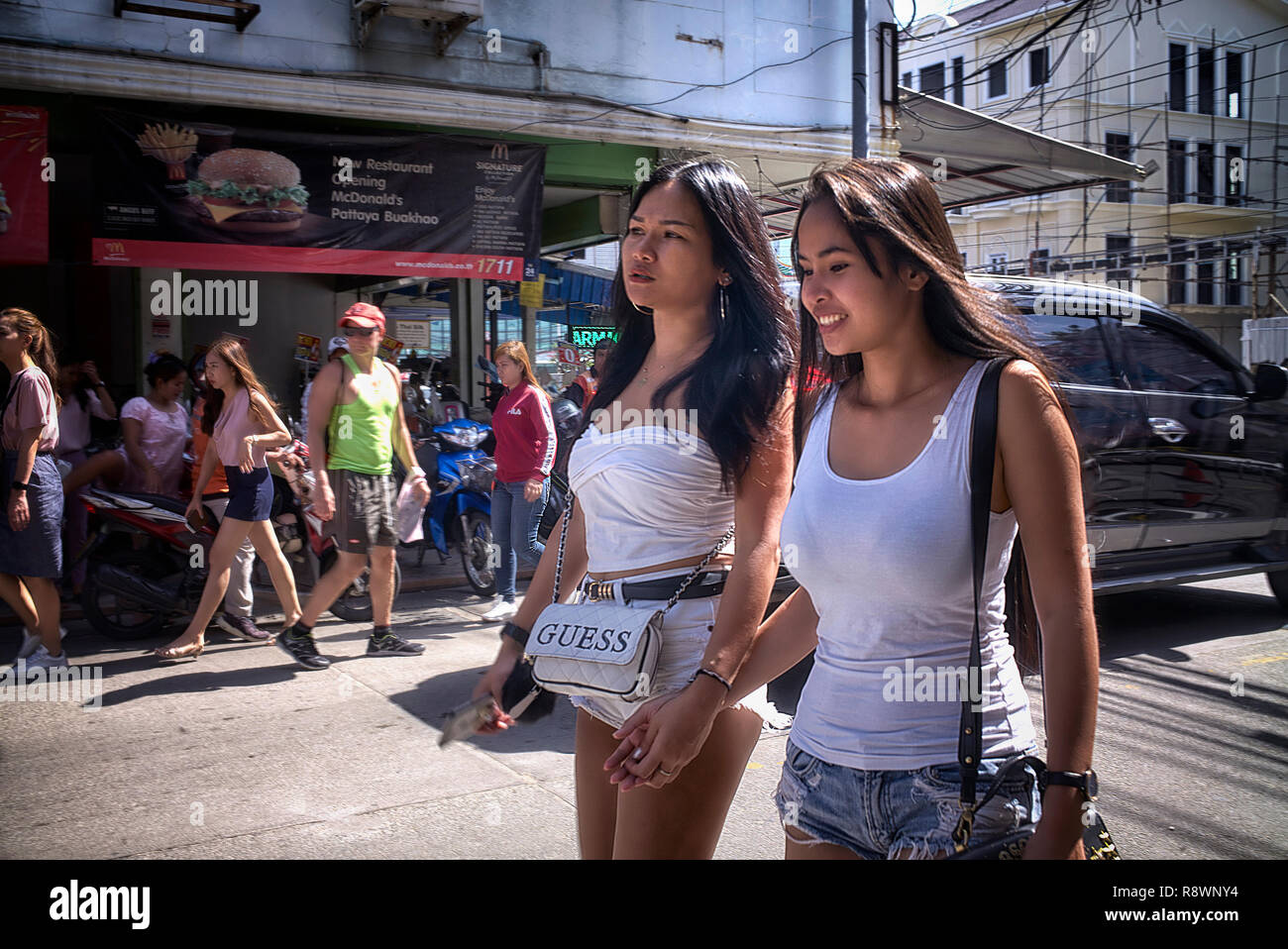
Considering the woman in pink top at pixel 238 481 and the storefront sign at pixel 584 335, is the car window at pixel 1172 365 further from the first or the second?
the storefront sign at pixel 584 335

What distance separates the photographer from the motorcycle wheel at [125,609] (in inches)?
269

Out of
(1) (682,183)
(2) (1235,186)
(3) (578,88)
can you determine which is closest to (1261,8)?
(2) (1235,186)

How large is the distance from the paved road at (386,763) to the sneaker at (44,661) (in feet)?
0.88

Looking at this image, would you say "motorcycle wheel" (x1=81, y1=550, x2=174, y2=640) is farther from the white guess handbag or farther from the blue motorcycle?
the white guess handbag

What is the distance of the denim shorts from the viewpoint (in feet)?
5.32

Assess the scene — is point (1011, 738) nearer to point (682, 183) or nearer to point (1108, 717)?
point (682, 183)

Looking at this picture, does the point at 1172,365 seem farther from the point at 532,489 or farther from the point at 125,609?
the point at 125,609

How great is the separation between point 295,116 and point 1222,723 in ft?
28.0

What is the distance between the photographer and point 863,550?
1.75 m

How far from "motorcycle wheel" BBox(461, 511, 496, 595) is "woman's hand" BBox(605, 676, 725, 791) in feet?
21.7

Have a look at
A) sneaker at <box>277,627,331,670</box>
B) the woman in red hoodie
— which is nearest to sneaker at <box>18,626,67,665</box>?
sneaker at <box>277,627,331,670</box>

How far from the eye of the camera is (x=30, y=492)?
5.95 metres

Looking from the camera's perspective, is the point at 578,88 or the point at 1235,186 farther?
the point at 1235,186

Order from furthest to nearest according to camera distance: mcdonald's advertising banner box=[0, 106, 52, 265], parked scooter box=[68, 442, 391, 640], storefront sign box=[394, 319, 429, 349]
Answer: storefront sign box=[394, 319, 429, 349] → mcdonald's advertising banner box=[0, 106, 52, 265] → parked scooter box=[68, 442, 391, 640]
